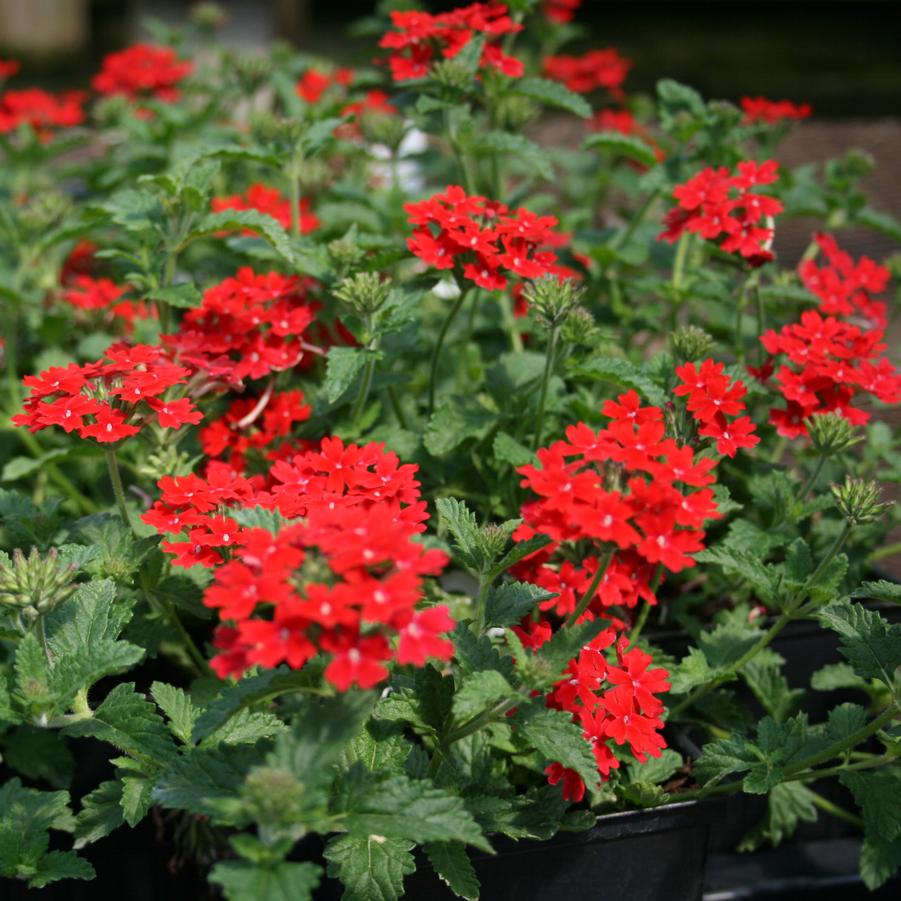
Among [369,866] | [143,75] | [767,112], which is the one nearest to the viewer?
[369,866]

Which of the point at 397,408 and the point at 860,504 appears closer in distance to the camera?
the point at 860,504

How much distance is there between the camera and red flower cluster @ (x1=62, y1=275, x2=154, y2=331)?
6.89 ft

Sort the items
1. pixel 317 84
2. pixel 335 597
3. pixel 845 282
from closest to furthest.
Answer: pixel 335 597, pixel 845 282, pixel 317 84

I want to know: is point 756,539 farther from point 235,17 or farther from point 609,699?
point 235,17

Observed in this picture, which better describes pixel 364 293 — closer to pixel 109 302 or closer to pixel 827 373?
pixel 827 373

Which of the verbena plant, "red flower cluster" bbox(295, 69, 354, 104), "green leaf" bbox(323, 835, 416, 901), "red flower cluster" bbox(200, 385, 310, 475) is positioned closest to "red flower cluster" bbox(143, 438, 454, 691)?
the verbena plant

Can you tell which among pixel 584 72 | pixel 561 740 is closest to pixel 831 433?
pixel 561 740

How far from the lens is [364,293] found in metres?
1.55

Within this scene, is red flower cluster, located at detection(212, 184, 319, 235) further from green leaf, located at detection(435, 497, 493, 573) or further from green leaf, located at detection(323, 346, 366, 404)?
green leaf, located at detection(435, 497, 493, 573)

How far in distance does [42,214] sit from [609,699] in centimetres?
146

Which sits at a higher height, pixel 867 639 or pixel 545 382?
pixel 545 382

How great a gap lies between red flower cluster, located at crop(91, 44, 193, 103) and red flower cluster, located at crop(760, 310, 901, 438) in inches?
73.8

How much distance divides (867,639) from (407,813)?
1.99 ft

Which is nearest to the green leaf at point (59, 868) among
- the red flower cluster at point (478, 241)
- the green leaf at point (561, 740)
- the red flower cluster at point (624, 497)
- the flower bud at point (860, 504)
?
the green leaf at point (561, 740)
